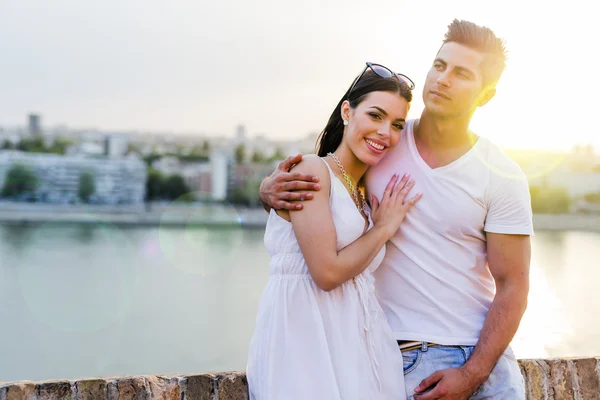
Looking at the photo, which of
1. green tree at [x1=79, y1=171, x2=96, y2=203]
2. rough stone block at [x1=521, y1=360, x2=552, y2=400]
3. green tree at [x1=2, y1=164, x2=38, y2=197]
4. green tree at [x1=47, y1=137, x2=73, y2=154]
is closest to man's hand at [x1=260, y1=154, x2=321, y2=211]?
rough stone block at [x1=521, y1=360, x2=552, y2=400]

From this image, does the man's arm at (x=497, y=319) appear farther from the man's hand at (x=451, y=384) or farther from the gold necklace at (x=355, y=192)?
the gold necklace at (x=355, y=192)

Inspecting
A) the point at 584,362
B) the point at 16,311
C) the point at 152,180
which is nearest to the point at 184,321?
the point at 16,311

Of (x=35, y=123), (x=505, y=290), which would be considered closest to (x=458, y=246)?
(x=505, y=290)

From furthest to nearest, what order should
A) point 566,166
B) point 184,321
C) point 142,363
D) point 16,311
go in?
1. point 566,166
2. point 16,311
3. point 184,321
4. point 142,363

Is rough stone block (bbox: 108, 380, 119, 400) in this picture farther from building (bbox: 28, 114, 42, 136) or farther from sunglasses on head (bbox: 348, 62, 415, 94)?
building (bbox: 28, 114, 42, 136)

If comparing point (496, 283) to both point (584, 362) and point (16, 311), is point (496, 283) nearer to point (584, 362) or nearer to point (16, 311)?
point (584, 362)

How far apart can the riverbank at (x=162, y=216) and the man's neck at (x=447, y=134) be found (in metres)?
34.1

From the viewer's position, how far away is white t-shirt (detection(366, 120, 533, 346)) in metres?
1.31

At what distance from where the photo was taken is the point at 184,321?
1770 centimetres

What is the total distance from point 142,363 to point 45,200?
34.5 m

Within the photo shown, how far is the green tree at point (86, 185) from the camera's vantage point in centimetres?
4534

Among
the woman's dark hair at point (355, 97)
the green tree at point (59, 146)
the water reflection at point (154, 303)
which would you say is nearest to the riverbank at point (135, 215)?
the water reflection at point (154, 303)

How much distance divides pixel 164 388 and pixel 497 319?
2.42ft

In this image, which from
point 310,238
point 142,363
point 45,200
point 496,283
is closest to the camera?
point 310,238
